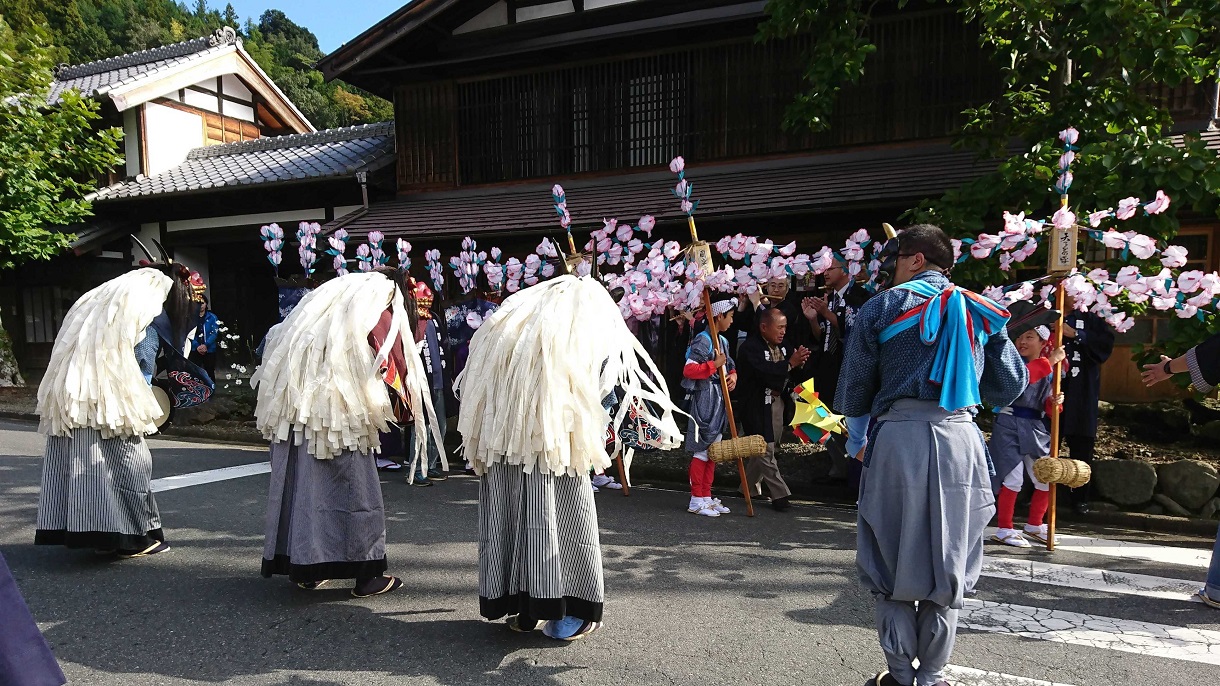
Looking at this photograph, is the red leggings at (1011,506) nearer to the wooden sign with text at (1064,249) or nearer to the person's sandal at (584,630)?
the wooden sign with text at (1064,249)

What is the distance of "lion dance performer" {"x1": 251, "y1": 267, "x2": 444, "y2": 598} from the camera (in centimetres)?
416

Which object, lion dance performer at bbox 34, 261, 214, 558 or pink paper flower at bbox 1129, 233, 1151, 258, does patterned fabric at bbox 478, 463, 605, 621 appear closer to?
lion dance performer at bbox 34, 261, 214, 558

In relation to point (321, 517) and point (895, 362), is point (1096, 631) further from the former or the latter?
point (321, 517)

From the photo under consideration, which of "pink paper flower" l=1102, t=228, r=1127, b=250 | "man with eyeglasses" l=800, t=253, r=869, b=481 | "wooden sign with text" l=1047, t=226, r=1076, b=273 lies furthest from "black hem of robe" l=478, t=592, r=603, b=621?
"man with eyeglasses" l=800, t=253, r=869, b=481

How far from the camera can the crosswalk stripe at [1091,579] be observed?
4.65 m

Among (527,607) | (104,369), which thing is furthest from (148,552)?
(527,607)

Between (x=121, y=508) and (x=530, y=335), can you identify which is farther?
(x=121, y=508)

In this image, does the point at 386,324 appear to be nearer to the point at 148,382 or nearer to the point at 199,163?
the point at 148,382

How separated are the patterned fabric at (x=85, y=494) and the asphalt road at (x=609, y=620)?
0.24 metres

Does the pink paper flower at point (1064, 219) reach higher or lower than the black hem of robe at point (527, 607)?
higher

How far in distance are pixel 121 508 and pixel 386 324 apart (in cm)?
244

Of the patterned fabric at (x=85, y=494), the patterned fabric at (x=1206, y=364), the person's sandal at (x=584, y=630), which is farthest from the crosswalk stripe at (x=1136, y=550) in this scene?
the patterned fabric at (x=85, y=494)

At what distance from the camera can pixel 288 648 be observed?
12.3 ft

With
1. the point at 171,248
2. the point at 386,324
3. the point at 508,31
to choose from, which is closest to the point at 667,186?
the point at 508,31
